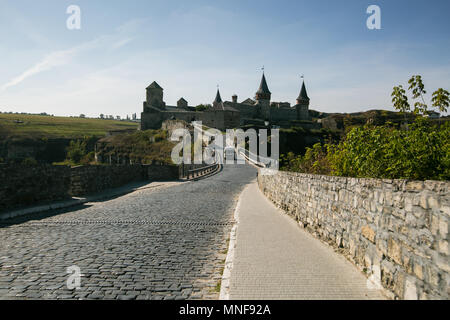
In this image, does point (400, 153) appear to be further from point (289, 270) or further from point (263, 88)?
point (263, 88)

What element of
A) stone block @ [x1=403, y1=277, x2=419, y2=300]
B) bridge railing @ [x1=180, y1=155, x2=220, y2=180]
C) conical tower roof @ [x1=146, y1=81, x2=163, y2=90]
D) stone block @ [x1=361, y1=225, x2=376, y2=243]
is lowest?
bridge railing @ [x1=180, y1=155, x2=220, y2=180]

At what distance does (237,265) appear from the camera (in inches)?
205

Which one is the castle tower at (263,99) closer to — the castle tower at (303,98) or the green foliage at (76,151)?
the castle tower at (303,98)

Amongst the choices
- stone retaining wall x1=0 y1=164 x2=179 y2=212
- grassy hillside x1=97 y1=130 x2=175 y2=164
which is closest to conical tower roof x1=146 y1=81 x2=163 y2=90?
grassy hillside x1=97 y1=130 x2=175 y2=164

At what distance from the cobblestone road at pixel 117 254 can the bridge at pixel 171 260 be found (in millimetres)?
→ 14

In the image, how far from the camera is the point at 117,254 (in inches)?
233

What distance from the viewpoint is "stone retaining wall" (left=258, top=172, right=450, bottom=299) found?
302cm

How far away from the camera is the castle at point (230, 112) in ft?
264

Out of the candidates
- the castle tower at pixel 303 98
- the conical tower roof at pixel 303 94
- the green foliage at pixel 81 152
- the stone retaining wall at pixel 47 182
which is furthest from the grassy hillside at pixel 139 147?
the conical tower roof at pixel 303 94

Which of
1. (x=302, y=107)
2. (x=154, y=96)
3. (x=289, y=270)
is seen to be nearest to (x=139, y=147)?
(x=154, y=96)

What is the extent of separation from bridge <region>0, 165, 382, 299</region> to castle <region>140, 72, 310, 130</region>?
70638 mm

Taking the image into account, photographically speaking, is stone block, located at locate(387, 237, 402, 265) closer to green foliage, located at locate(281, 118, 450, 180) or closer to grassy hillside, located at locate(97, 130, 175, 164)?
green foliage, located at locate(281, 118, 450, 180)

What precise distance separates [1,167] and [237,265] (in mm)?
8896

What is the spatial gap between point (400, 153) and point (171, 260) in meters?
4.18
